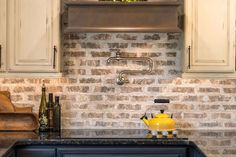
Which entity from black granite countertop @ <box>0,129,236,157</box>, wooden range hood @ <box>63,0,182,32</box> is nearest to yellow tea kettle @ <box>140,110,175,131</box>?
black granite countertop @ <box>0,129,236,157</box>

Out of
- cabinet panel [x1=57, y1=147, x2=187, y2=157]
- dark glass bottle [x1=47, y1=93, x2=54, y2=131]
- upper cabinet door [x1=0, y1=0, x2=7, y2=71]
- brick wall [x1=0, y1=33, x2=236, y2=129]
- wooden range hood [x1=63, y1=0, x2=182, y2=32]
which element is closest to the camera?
cabinet panel [x1=57, y1=147, x2=187, y2=157]

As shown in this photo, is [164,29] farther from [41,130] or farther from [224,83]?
[41,130]

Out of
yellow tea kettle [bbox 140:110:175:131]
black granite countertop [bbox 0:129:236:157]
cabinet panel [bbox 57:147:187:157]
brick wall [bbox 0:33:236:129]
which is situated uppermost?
brick wall [bbox 0:33:236:129]

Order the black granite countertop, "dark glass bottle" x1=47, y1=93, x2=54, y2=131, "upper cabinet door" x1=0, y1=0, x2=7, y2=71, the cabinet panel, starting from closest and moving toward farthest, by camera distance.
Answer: the black granite countertop < the cabinet panel < "upper cabinet door" x1=0, y1=0, x2=7, y2=71 < "dark glass bottle" x1=47, y1=93, x2=54, y2=131

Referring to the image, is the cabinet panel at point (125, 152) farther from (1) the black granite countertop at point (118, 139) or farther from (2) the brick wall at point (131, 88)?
(2) the brick wall at point (131, 88)

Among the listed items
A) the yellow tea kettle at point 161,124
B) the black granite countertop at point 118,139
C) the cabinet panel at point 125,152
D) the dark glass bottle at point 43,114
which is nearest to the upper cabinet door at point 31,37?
the dark glass bottle at point 43,114

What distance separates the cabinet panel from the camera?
3.15m

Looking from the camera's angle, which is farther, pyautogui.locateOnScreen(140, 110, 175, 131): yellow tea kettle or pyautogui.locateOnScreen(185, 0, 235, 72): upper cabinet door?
pyautogui.locateOnScreen(185, 0, 235, 72): upper cabinet door

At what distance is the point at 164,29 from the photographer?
331cm

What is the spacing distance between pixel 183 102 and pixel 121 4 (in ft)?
3.58

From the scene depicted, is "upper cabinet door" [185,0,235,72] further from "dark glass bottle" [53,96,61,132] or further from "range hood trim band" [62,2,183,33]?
"dark glass bottle" [53,96,61,132]

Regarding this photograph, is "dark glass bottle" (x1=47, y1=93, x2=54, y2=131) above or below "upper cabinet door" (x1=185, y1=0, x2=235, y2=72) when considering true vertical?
below

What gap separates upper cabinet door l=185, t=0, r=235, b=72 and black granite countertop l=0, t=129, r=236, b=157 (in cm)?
54

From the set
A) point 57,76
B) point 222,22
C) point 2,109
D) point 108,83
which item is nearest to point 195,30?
point 222,22
